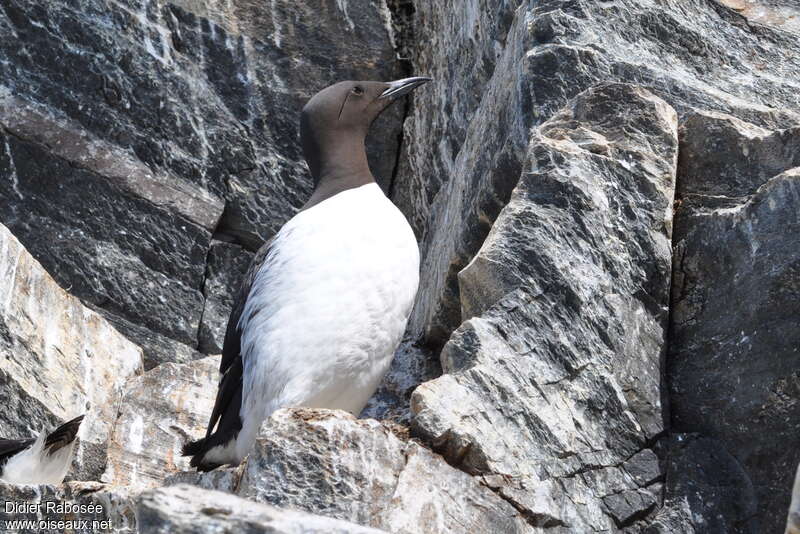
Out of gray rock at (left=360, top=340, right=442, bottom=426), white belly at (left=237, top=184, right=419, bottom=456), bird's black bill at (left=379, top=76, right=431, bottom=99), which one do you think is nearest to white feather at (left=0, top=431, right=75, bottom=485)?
white belly at (left=237, top=184, right=419, bottom=456)

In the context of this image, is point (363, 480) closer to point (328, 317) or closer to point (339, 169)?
point (328, 317)

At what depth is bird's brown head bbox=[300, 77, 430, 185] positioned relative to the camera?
6.46 m

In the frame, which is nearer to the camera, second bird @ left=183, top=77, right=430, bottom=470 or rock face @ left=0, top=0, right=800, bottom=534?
rock face @ left=0, top=0, right=800, bottom=534

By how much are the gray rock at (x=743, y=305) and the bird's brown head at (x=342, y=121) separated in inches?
71.6

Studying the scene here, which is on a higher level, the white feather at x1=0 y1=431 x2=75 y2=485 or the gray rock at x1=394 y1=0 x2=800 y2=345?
the gray rock at x1=394 y1=0 x2=800 y2=345

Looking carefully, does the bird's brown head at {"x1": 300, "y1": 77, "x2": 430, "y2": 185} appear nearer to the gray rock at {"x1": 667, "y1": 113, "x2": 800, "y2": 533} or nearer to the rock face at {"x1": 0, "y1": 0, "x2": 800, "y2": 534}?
the rock face at {"x1": 0, "y1": 0, "x2": 800, "y2": 534}

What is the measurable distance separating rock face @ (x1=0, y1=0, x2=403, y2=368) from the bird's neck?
117cm

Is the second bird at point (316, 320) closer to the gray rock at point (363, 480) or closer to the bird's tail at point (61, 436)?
the bird's tail at point (61, 436)

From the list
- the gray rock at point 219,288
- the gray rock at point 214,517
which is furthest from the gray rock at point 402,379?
the gray rock at point 214,517

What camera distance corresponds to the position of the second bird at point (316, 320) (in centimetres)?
550

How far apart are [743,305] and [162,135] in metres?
3.80

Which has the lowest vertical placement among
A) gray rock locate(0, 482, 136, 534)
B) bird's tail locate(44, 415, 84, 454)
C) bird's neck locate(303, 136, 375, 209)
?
gray rock locate(0, 482, 136, 534)

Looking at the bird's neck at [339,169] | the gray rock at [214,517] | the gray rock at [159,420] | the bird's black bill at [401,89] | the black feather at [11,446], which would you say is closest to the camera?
the gray rock at [214,517]

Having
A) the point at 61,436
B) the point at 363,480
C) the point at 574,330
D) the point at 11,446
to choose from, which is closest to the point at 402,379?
the point at 574,330
